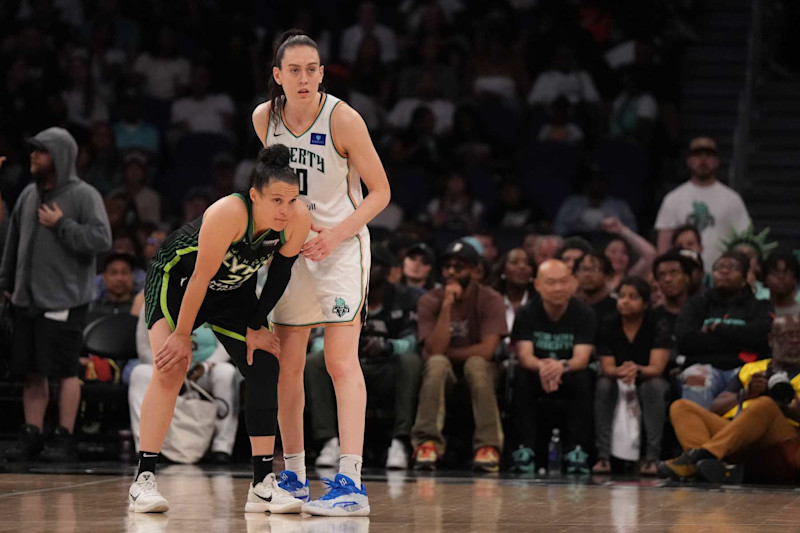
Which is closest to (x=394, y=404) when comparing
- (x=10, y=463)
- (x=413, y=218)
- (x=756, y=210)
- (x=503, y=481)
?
(x=503, y=481)

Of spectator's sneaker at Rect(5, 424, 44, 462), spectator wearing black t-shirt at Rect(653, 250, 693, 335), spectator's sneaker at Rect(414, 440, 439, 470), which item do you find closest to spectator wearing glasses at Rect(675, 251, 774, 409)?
spectator wearing black t-shirt at Rect(653, 250, 693, 335)

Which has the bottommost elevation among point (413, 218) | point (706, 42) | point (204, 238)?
point (204, 238)

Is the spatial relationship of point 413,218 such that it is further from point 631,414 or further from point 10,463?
point 10,463

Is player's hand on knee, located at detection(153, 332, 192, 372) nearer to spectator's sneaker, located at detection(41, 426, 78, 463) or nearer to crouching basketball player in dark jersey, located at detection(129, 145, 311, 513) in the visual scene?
crouching basketball player in dark jersey, located at detection(129, 145, 311, 513)

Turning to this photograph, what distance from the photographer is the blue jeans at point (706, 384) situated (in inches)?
300

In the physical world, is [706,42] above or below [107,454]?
above

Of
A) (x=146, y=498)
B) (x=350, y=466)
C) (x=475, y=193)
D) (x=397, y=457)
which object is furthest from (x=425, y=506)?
(x=475, y=193)

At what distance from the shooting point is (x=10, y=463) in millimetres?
7445

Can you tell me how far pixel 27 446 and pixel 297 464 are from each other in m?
2.98

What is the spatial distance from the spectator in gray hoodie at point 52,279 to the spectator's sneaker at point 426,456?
2032 mm

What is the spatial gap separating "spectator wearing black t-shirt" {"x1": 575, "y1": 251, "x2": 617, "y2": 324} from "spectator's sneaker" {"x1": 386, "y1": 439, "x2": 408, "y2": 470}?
1556 mm

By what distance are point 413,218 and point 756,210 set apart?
118 inches

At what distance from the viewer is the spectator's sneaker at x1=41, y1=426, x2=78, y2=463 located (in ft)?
25.0

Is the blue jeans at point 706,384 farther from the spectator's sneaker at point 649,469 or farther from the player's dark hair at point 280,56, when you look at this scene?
the player's dark hair at point 280,56
